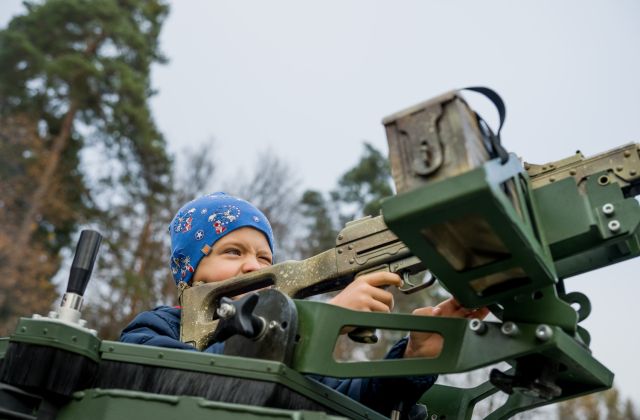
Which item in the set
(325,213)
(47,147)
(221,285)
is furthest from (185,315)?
(325,213)

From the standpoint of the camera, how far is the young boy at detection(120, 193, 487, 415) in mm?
2852

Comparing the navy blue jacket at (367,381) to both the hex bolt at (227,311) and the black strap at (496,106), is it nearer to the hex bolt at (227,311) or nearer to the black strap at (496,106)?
the hex bolt at (227,311)

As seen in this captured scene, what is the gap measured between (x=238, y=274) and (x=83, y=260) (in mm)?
1495

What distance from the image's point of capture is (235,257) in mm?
4176

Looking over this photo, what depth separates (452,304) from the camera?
2.73 metres

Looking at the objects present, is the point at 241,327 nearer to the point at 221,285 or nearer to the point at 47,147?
the point at 221,285

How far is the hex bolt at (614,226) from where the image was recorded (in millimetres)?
2334

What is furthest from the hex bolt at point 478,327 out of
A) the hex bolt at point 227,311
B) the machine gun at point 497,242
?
the hex bolt at point 227,311

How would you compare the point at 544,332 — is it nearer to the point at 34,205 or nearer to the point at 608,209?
the point at 608,209

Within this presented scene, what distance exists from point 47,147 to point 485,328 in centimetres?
2518

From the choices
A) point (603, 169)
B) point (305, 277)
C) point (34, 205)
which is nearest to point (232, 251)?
point (305, 277)

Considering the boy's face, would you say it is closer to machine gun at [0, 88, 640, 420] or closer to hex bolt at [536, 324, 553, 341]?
machine gun at [0, 88, 640, 420]

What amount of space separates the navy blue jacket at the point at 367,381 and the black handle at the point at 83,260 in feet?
1.56

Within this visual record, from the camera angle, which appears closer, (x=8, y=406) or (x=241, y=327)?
(x=8, y=406)
